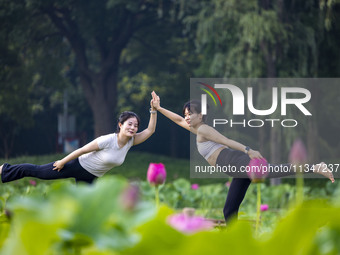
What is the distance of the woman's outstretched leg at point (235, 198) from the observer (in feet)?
13.3

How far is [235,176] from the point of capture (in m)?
4.11

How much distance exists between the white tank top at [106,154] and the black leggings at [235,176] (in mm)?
652

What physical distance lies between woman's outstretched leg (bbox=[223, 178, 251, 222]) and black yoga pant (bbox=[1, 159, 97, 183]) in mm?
947

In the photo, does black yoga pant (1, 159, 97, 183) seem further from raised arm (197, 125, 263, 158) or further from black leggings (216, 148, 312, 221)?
black leggings (216, 148, 312, 221)

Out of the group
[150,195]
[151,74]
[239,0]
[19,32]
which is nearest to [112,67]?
[151,74]

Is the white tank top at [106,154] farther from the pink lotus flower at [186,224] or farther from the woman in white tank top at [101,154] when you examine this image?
the pink lotus flower at [186,224]

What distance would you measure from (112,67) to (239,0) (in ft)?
22.2

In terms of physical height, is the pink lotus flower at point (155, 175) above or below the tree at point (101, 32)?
below

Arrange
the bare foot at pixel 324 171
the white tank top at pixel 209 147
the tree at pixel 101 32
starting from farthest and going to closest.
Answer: the tree at pixel 101 32
the white tank top at pixel 209 147
the bare foot at pixel 324 171

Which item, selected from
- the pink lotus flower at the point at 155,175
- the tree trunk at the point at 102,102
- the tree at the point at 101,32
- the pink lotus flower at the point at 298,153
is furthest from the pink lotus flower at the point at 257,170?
the tree trunk at the point at 102,102

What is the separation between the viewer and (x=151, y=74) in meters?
19.3

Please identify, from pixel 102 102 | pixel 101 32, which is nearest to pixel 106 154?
pixel 102 102

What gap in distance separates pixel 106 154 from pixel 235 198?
902 mm

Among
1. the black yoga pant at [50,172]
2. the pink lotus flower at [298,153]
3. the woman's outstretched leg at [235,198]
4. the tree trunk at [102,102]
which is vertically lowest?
the woman's outstretched leg at [235,198]
